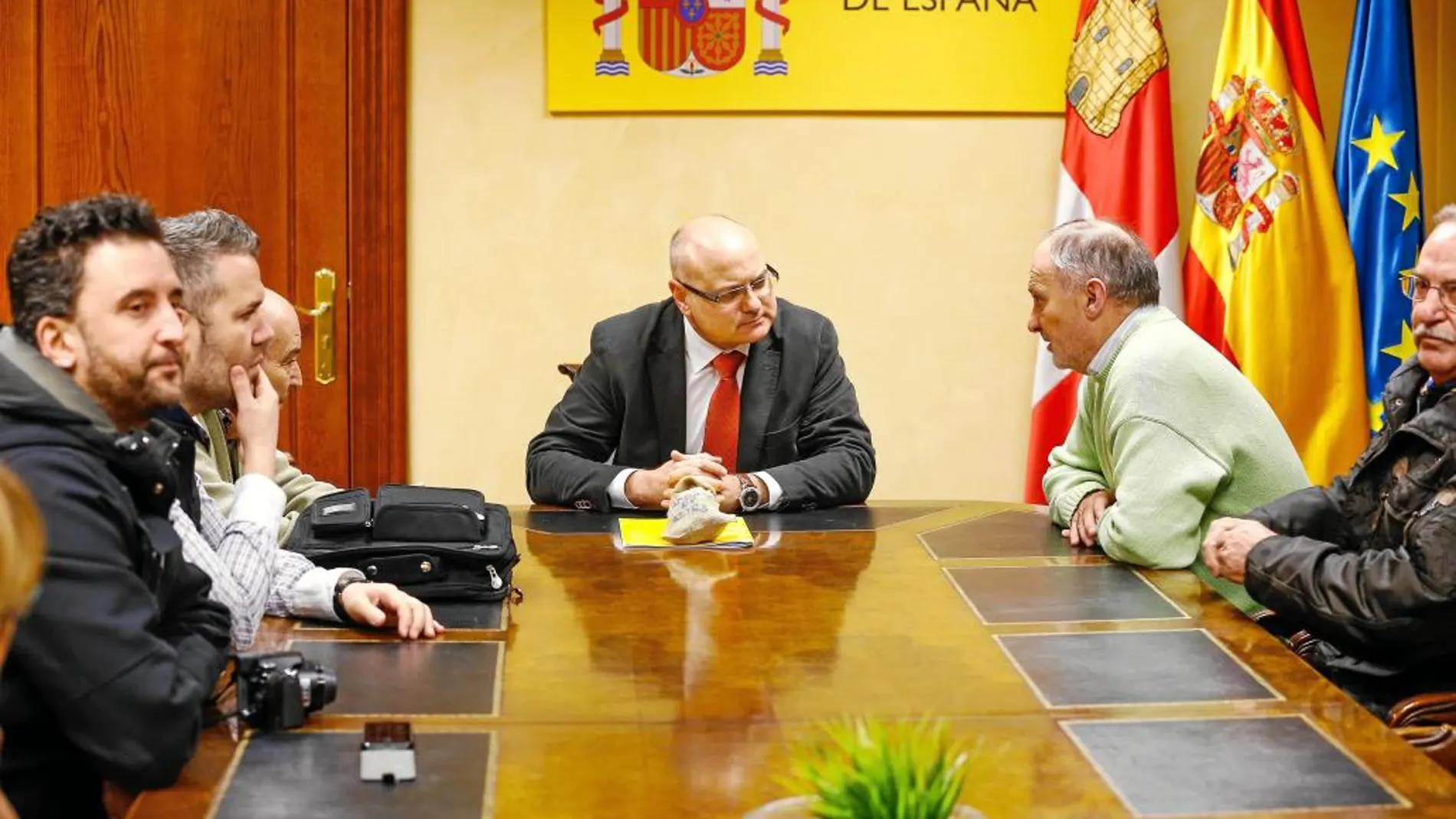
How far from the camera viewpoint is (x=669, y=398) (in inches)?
172

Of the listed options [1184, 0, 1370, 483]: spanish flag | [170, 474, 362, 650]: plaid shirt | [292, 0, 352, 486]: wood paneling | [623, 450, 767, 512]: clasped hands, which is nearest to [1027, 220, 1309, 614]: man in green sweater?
[623, 450, 767, 512]: clasped hands

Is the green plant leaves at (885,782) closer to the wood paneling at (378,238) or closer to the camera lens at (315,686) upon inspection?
the camera lens at (315,686)

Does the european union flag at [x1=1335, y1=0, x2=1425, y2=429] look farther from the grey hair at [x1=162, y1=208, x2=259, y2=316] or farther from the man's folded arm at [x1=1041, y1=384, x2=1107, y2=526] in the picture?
the grey hair at [x1=162, y1=208, x2=259, y2=316]

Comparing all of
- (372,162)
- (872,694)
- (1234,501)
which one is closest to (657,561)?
(872,694)

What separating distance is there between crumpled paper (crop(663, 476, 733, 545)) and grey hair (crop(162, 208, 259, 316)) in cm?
101

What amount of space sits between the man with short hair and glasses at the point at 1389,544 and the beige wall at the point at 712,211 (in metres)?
2.29

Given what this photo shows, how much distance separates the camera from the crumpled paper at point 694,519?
3.63 metres

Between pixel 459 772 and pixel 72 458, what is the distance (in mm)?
615

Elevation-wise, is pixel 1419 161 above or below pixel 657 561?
above

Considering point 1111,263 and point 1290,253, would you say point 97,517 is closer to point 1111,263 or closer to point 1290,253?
point 1111,263

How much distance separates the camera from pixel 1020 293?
19.2 feet

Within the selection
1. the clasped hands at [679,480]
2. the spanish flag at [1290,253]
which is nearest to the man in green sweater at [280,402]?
the clasped hands at [679,480]

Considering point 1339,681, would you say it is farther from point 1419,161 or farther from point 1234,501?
point 1419,161

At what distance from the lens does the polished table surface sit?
221cm
